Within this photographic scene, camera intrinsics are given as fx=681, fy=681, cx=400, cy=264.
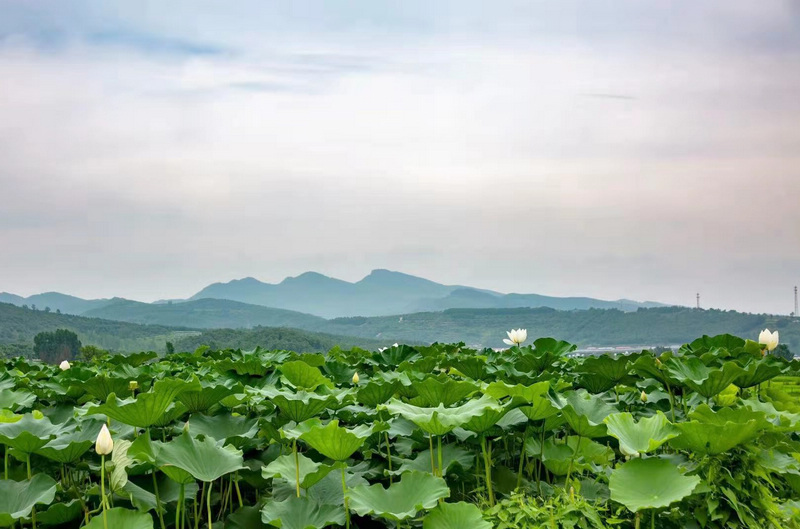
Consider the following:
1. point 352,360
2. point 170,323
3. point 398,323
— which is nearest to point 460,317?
point 398,323

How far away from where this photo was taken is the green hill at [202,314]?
515 feet

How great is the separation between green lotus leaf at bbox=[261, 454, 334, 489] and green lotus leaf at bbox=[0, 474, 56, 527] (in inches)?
32.9

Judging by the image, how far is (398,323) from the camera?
109 meters

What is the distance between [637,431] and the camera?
9.36 ft


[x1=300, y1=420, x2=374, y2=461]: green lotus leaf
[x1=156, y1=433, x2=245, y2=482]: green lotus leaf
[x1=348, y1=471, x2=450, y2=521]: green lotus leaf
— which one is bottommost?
[x1=348, y1=471, x2=450, y2=521]: green lotus leaf

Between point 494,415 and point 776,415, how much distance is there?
155cm

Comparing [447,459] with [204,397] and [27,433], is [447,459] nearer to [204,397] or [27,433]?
[204,397]

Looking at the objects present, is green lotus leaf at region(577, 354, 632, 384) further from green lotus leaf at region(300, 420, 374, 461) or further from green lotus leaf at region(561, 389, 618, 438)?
green lotus leaf at region(300, 420, 374, 461)

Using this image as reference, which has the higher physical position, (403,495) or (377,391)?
(377,391)

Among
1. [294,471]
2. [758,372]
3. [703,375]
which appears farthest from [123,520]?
[758,372]

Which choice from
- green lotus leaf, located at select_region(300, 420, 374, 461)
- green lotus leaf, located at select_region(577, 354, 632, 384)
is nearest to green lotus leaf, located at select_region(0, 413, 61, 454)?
green lotus leaf, located at select_region(300, 420, 374, 461)

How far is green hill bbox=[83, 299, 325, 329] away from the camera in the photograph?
515 ft

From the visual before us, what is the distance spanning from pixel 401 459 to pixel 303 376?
0.82m

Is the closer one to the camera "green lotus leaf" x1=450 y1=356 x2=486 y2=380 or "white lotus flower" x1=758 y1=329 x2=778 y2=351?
"green lotus leaf" x1=450 y1=356 x2=486 y2=380
